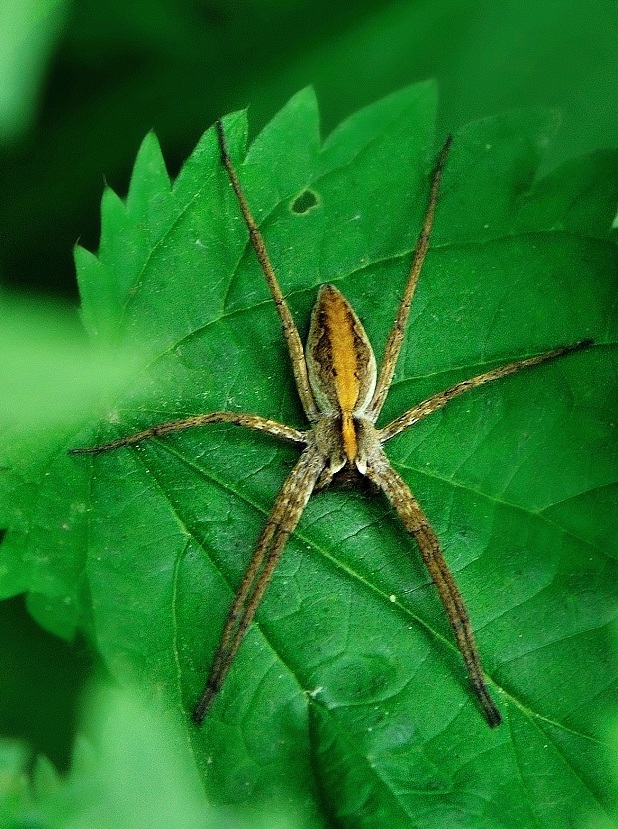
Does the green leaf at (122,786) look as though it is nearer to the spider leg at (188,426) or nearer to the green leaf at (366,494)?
the green leaf at (366,494)

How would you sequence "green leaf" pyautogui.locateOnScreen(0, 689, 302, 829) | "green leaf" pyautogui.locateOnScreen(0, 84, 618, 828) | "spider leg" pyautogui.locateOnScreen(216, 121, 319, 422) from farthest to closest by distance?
"spider leg" pyautogui.locateOnScreen(216, 121, 319, 422) < "green leaf" pyautogui.locateOnScreen(0, 84, 618, 828) < "green leaf" pyautogui.locateOnScreen(0, 689, 302, 829)

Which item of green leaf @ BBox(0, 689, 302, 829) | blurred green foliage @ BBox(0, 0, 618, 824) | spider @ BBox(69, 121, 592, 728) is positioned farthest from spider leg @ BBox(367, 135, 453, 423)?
green leaf @ BBox(0, 689, 302, 829)

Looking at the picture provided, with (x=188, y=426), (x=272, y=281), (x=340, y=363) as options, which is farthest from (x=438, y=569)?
(x=272, y=281)

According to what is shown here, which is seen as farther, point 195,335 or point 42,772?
point 195,335

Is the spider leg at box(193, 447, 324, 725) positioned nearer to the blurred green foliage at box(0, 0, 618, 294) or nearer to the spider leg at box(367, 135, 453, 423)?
the spider leg at box(367, 135, 453, 423)

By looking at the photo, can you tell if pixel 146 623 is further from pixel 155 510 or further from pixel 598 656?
pixel 598 656

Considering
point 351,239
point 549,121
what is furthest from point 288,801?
point 549,121

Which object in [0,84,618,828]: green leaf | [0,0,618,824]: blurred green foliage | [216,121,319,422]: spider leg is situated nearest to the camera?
[0,84,618,828]: green leaf
